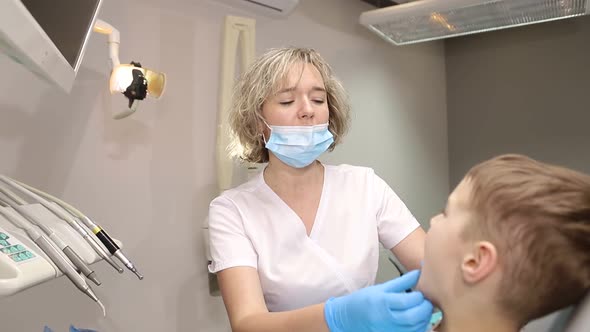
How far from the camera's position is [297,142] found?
4.64ft

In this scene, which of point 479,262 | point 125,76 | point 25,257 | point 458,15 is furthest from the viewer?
point 458,15

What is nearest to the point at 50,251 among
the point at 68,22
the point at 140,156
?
the point at 68,22

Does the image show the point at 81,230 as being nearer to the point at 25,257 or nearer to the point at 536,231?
the point at 25,257

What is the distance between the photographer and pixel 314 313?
1031 mm

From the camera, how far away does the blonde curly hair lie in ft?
4.75

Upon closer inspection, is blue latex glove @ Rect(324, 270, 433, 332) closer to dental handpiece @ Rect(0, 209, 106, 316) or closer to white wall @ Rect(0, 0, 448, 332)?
dental handpiece @ Rect(0, 209, 106, 316)

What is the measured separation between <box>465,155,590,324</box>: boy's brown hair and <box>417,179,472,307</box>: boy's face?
0.04 metres

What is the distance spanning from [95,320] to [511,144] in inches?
108

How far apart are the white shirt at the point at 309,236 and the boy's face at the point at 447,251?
18.0 inches

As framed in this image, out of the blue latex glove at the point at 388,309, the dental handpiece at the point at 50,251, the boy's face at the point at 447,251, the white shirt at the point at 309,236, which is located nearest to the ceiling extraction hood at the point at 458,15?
the white shirt at the point at 309,236

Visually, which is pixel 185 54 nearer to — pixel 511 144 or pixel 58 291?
pixel 58 291

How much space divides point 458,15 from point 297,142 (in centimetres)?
141

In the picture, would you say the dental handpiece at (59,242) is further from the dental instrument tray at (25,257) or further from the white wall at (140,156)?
the white wall at (140,156)

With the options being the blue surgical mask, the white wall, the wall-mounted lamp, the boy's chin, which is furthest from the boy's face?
the white wall
